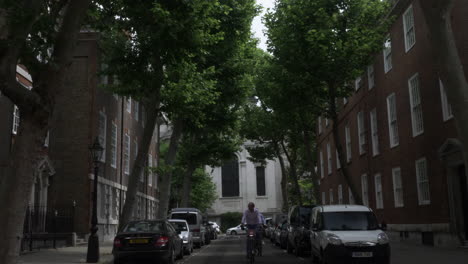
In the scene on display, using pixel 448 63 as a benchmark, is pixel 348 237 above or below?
below

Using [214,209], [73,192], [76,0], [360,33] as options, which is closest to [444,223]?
[360,33]

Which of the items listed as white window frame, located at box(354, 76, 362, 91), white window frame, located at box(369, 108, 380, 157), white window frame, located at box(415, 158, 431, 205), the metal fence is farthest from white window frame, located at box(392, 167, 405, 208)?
the metal fence

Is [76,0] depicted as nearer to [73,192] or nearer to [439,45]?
[439,45]

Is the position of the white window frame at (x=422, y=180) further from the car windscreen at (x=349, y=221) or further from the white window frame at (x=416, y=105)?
the car windscreen at (x=349, y=221)

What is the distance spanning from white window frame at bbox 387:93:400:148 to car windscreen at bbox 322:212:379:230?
11.2 metres

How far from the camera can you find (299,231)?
17641 mm

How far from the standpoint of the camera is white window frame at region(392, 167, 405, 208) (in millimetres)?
23266

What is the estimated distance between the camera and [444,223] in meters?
18.5

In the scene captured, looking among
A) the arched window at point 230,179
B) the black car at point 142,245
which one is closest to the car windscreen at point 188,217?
the black car at point 142,245

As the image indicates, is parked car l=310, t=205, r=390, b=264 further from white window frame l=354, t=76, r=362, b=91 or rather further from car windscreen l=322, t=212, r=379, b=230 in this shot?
white window frame l=354, t=76, r=362, b=91

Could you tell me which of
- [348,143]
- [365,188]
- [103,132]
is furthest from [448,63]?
[348,143]

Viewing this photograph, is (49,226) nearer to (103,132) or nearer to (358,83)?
(103,132)

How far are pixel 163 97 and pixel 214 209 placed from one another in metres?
52.5

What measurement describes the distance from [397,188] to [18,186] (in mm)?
18952
